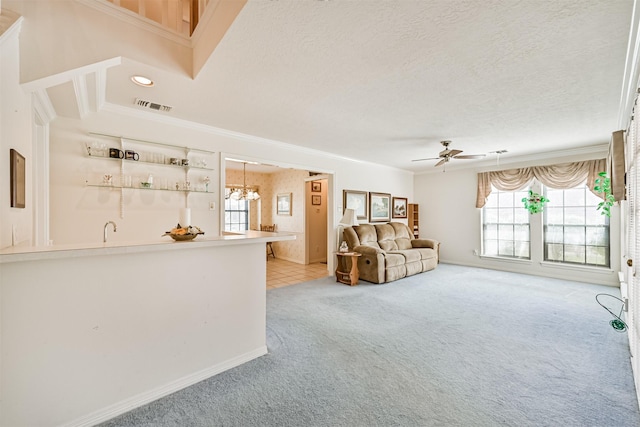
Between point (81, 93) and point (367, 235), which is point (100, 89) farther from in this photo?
point (367, 235)

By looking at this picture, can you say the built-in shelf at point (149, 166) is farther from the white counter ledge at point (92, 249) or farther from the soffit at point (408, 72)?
the white counter ledge at point (92, 249)

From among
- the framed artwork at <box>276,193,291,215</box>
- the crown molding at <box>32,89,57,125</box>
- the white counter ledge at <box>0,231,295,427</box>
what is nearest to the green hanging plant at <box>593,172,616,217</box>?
the white counter ledge at <box>0,231,295,427</box>

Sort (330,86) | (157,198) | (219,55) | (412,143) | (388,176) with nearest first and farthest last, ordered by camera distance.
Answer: (219,55) < (330,86) < (157,198) < (412,143) < (388,176)

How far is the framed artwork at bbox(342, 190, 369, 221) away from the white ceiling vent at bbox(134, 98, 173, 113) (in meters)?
3.57

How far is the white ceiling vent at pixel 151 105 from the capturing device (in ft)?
9.43

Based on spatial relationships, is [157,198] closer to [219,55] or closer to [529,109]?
[219,55]

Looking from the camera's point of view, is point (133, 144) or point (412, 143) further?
point (412, 143)

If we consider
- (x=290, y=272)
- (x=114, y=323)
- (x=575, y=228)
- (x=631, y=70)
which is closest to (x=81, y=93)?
(x=114, y=323)

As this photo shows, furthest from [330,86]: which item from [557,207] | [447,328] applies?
[557,207]

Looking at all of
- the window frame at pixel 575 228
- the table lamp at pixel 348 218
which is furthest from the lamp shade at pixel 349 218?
the window frame at pixel 575 228

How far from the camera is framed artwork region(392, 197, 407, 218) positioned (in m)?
6.98

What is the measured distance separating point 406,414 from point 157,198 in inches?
135

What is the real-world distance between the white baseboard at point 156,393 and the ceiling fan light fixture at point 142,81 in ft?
8.48

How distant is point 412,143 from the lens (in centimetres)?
457
